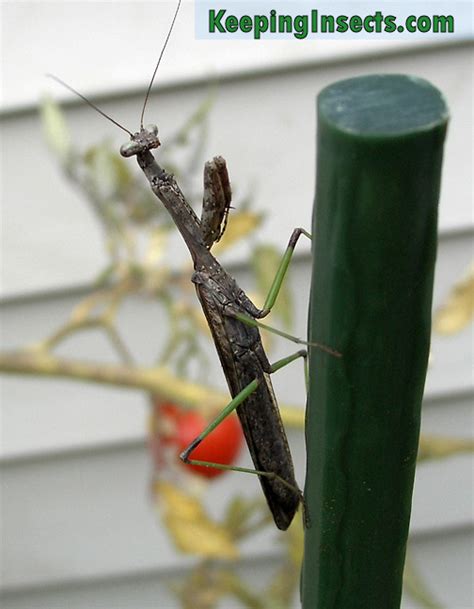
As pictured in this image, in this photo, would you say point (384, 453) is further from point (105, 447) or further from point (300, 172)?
point (105, 447)

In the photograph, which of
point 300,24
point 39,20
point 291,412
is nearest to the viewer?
point 291,412

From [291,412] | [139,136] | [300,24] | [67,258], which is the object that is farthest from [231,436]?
[67,258]

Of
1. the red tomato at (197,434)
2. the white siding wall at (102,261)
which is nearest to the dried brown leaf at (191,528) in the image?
the red tomato at (197,434)

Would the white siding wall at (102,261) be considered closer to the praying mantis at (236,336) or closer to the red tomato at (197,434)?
the red tomato at (197,434)

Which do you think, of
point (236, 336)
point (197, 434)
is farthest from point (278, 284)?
point (197, 434)

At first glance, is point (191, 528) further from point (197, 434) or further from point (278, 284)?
point (278, 284)
